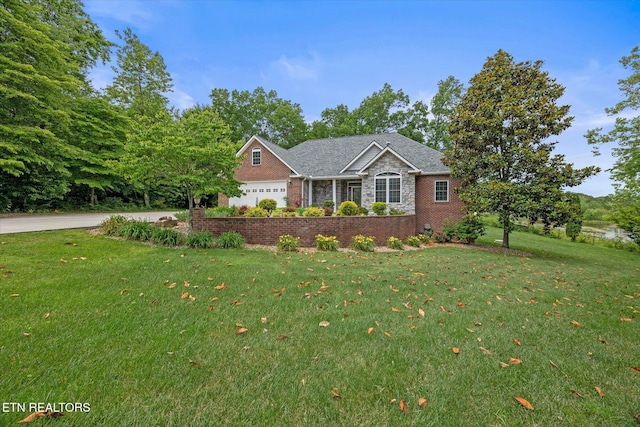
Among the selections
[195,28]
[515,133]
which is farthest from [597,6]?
[195,28]

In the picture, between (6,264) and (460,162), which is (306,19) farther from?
(6,264)

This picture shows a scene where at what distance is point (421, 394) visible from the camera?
7.61ft

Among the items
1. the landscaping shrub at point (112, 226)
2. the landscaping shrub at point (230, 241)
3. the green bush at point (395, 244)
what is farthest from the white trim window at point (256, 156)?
the green bush at point (395, 244)

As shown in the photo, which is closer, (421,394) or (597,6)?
(421,394)

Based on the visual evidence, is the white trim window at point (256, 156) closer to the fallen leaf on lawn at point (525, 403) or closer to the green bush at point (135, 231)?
the green bush at point (135, 231)

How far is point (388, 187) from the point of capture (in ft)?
50.4

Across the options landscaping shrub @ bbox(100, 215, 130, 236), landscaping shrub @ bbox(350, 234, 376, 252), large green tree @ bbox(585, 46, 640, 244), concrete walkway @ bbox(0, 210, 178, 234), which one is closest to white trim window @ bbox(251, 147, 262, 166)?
concrete walkway @ bbox(0, 210, 178, 234)

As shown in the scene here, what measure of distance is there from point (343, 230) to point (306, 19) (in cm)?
1062

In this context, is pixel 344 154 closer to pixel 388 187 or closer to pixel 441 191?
pixel 388 187

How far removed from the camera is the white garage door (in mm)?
18125

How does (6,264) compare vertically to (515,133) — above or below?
below

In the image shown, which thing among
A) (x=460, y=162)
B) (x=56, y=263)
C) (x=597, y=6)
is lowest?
(x=56, y=263)

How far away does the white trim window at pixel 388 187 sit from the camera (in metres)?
15.2

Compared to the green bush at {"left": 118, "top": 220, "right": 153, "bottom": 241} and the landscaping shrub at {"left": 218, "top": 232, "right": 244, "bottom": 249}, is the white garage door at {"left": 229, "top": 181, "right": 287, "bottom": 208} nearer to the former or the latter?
the landscaping shrub at {"left": 218, "top": 232, "right": 244, "bottom": 249}
